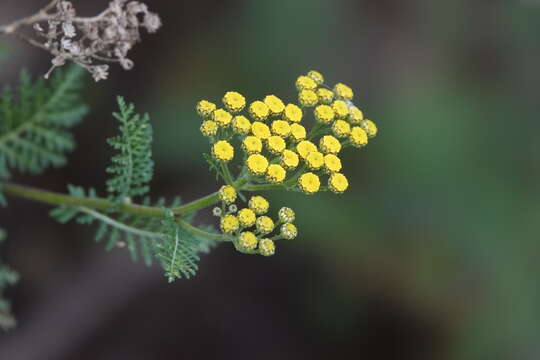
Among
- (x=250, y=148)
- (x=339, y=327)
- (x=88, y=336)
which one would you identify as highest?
(x=250, y=148)

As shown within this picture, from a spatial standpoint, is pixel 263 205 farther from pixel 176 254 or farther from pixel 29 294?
pixel 29 294

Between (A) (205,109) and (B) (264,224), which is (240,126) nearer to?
(A) (205,109)

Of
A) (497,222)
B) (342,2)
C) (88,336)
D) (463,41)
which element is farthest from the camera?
(463,41)

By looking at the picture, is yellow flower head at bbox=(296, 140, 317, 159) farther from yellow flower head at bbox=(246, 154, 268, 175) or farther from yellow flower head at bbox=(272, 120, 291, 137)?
yellow flower head at bbox=(246, 154, 268, 175)

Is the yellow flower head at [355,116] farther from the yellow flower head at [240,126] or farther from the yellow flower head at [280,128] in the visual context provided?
the yellow flower head at [240,126]

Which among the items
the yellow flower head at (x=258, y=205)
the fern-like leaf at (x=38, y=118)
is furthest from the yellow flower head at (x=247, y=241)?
the fern-like leaf at (x=38, y=118)

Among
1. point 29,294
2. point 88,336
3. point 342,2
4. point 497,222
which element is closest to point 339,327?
point 497,222

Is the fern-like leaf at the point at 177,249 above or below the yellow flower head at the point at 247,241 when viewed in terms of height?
below
